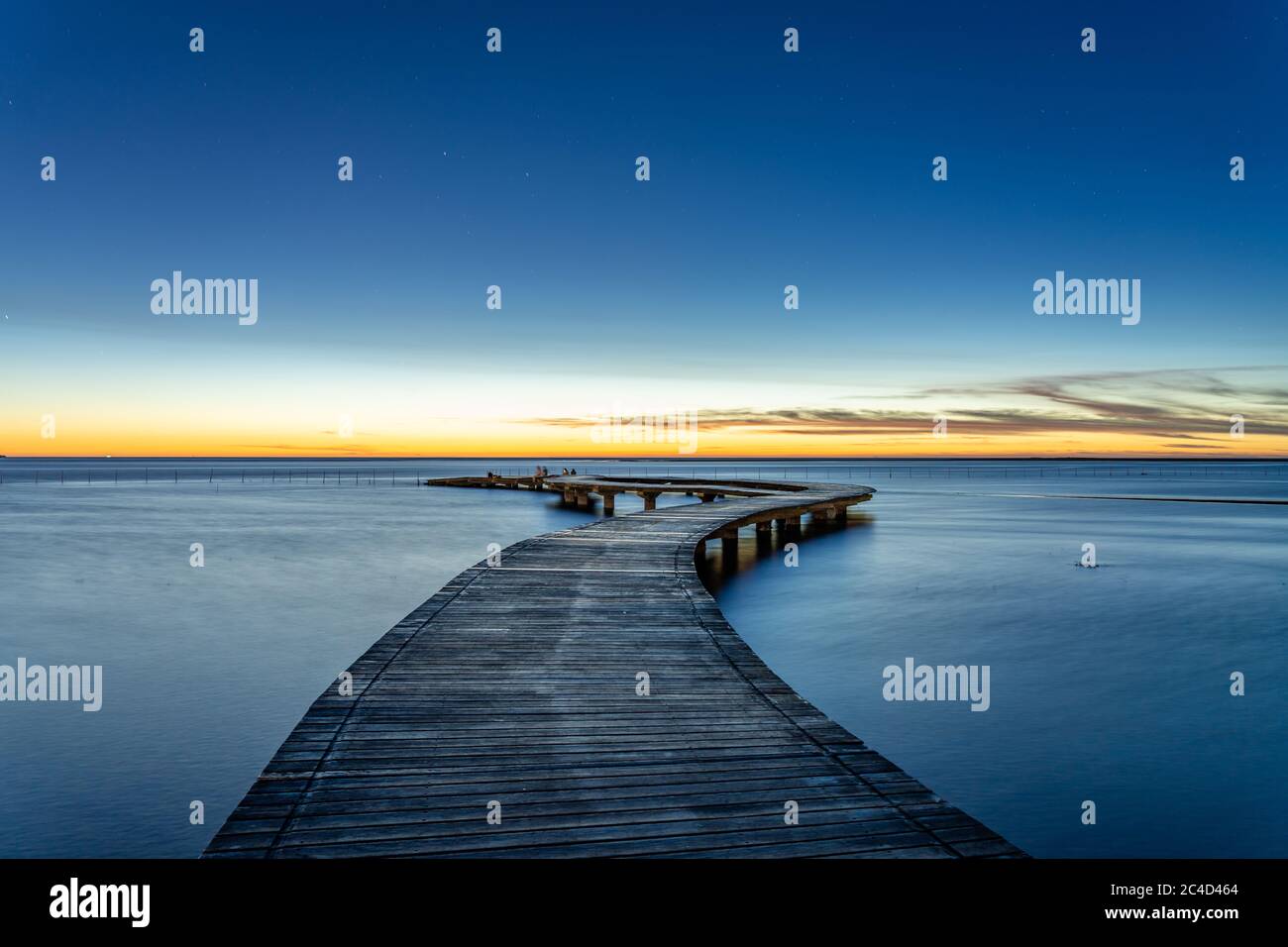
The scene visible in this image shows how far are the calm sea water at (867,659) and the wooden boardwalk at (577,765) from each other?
241cm

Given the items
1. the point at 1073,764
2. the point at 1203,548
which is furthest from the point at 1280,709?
the point at 1203,548

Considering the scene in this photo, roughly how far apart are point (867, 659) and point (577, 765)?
8805 mm

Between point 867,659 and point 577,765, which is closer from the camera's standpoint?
point 577,765

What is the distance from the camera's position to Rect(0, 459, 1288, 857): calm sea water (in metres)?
7.19

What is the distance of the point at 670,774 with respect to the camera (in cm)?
426

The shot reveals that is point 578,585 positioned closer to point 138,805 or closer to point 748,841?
point 138,805

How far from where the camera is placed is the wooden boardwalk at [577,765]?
11.6ft

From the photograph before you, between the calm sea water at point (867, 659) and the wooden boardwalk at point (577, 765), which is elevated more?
the wooden boardwalk at point (577, 765)

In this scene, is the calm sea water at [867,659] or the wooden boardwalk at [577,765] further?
the calm sea water at [867,659]

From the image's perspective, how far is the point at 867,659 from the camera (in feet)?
40.7

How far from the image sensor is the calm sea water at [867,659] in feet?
23.6

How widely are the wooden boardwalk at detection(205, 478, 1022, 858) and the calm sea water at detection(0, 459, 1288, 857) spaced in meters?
2.41

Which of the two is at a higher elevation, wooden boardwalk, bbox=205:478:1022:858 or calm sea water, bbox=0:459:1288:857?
wooden boardwalk, bbox=205:478:1022:858
